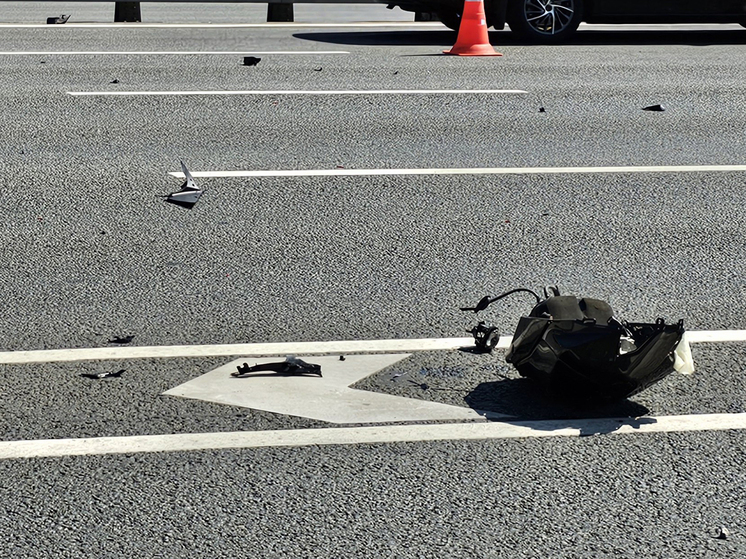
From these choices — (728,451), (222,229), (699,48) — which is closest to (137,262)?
(222,229)

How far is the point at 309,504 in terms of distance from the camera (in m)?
2.96

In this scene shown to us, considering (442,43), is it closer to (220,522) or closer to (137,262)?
(137,262)

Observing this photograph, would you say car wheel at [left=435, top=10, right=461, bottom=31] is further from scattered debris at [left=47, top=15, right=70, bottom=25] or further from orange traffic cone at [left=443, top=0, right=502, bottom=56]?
scattered debris at [left=47, top=15, right=70, bottom=25]

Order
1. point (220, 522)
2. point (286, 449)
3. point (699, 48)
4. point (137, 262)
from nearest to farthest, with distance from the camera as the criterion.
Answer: point (220, 522)
point (286, 449)
point (137, 262)
point (699, 48)

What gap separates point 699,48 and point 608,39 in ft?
4.29

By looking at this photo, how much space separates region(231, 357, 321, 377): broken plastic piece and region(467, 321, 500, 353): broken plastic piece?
0.61m

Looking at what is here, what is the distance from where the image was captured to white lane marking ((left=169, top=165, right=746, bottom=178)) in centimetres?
663

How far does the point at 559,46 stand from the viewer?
12.9 metres

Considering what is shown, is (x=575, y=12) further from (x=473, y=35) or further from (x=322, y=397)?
(x=322, y=397)

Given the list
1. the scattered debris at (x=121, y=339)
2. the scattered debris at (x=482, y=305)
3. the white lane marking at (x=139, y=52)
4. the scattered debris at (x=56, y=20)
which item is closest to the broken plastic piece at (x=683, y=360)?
the scattered debris at (x=482, y=305)

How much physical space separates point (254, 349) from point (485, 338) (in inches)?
33.6

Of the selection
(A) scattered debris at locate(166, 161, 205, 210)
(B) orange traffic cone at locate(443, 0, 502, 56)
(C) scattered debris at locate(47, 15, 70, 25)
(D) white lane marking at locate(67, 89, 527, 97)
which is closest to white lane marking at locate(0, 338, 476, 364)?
(A) scattered debris at locate(166, 161, 205, 210)

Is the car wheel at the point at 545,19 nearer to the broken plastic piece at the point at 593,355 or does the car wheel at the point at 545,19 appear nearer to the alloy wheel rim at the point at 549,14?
the alloy wheel rim at the point at 549,14

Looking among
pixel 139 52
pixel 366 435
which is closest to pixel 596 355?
pixel 366 435
